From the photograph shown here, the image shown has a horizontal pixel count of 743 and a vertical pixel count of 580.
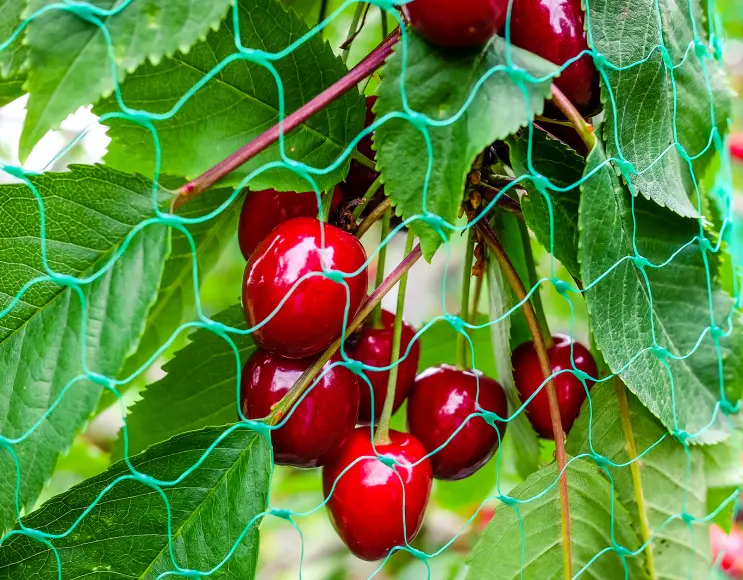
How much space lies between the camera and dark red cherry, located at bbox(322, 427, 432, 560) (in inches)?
20.1

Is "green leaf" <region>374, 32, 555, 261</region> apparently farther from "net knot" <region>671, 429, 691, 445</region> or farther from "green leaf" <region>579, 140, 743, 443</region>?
"net knot" <region>671, 429, 691, 445</region>

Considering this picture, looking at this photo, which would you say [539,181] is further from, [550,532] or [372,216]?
[550,532]

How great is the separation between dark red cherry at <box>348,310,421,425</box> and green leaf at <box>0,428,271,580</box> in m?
0.10

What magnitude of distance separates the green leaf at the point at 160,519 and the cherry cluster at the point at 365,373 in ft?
0.12

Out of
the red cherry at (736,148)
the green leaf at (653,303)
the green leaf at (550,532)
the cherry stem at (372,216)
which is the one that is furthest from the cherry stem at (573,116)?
the red cherry at (736,148)

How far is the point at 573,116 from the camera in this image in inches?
18.9

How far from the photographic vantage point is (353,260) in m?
0.47

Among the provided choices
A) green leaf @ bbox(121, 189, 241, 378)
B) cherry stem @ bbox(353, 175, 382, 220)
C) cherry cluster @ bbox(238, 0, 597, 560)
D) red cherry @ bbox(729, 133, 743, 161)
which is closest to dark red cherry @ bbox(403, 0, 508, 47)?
cherry cluster @ bbox(238, 0, 597, 560)

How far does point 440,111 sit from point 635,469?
31 centimetres

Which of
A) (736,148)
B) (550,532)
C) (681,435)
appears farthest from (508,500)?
(736,148)

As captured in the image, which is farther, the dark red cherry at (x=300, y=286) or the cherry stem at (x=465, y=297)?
the cherry stem at (x=465, y=297)

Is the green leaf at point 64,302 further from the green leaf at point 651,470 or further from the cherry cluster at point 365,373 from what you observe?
the green leaf at point 651,470

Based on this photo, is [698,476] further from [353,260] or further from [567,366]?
[353,260]

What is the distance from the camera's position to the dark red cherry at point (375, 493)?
511 mm
